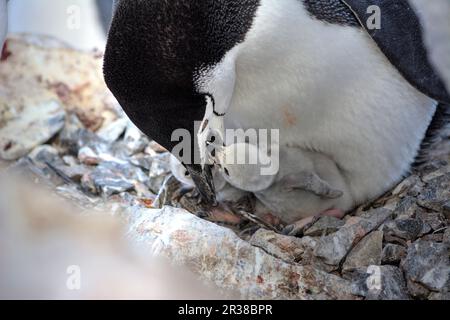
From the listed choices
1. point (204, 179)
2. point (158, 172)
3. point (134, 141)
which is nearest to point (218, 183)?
point (204, 179)

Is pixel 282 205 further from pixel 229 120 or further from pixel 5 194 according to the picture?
pixel 5 194

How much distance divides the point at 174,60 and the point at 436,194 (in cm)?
67

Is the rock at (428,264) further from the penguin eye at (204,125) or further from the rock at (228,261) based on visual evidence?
the penguin eye at (204,125)

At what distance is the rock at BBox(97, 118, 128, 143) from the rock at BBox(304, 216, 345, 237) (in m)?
0.85

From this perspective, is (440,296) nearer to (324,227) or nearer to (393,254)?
(393,254)

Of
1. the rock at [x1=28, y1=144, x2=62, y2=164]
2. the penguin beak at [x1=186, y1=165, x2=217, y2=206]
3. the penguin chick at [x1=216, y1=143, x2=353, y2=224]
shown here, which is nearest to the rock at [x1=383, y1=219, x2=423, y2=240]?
the penguin chick at [x1=216, y1=143, x2=353, y2=224]

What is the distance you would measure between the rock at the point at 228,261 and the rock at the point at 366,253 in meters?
0.11

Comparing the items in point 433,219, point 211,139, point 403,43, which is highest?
point 403,43

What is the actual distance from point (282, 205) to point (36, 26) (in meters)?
1.38

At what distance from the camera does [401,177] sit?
172 centimetres

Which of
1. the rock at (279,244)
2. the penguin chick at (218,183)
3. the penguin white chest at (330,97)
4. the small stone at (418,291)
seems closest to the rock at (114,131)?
the penguin chick at (218,183)

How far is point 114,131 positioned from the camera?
2.19 m

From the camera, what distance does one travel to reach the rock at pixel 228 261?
116 cm
